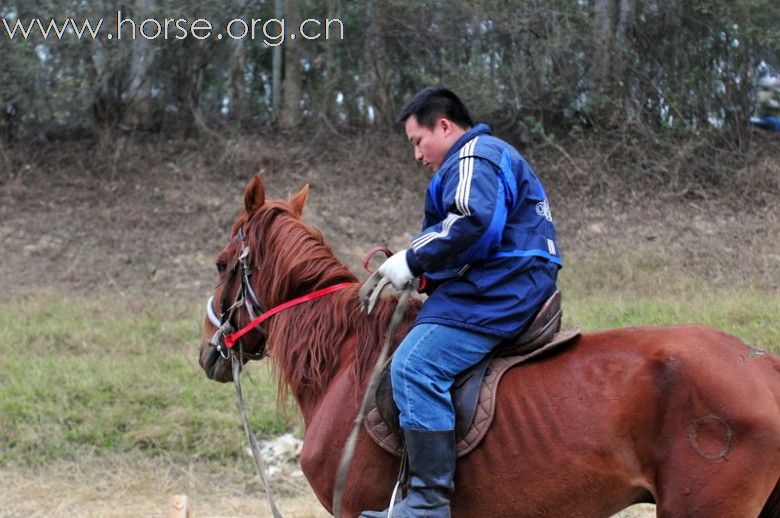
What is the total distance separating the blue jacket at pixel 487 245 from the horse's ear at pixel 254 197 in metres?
0.93

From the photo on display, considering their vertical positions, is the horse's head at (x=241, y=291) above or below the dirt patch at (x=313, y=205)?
above

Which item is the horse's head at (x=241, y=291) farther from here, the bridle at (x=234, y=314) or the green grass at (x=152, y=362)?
the green grass at (x=152, y=362)

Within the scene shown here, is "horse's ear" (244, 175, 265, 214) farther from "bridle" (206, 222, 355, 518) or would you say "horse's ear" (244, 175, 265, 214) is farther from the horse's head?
"bridle" (206, 222, 355, 518)

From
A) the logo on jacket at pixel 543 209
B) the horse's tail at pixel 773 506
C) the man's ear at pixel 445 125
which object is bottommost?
the horse's tail at pixel 773 506

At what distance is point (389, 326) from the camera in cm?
400

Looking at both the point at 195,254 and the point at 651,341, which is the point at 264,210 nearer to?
the point at 651,341

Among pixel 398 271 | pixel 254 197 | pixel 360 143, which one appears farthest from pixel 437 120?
pixel 360 143

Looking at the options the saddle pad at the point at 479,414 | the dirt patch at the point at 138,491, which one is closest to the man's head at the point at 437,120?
the saddle pad at the point at 479,414

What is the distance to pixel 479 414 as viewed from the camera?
12.1ft

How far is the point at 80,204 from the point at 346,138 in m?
4.46

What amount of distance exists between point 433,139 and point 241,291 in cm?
120

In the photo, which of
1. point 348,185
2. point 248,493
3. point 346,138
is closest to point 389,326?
point 248,493

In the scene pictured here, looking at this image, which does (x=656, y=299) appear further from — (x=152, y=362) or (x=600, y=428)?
(x=600, y=428)

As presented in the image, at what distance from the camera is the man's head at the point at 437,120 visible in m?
3.95
